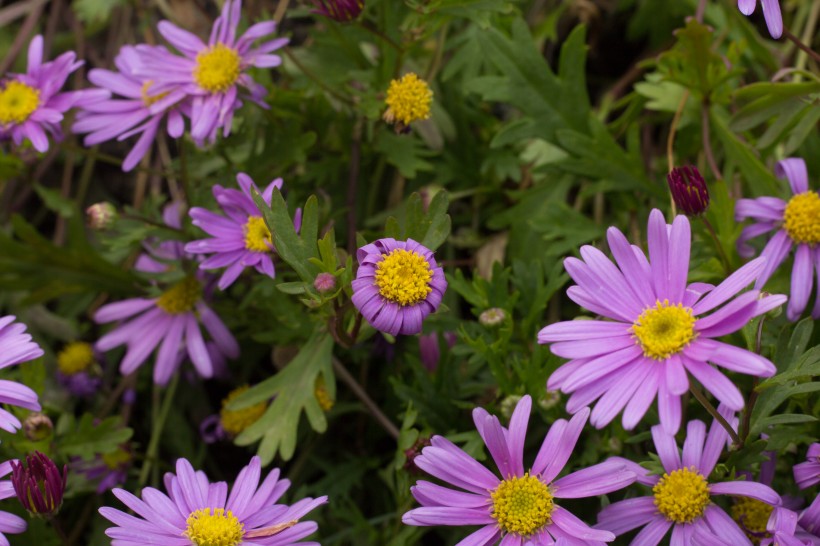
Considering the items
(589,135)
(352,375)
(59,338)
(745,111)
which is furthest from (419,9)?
(59,338)

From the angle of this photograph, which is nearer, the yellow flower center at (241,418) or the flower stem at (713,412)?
the flower stem at (713,412)

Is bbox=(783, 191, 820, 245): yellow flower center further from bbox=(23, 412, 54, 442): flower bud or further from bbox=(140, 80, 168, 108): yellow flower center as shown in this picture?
bbox=(23, 412, 54, 442): flower bud

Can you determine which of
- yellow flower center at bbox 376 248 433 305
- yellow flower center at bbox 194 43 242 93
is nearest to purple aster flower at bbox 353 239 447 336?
yellow flower center at bbox 376 248 433 305

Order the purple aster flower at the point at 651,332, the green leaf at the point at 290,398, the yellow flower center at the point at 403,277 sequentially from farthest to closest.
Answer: the green leaf at the point at 290,398 → the yellow flower center at the point at 403,277 → the purple aster flower at the point at 651,332

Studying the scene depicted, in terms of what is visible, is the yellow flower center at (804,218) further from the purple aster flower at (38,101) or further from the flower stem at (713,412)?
the purple aster flower at (38,101)

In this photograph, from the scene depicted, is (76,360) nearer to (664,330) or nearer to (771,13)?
(664,330)

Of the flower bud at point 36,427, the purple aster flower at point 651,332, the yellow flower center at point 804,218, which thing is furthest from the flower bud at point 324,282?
the yellow flower center at point 804,218

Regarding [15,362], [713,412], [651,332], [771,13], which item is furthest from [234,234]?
[771,13]

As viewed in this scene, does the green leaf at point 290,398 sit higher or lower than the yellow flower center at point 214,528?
higher
